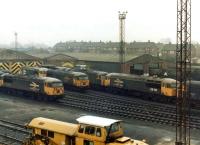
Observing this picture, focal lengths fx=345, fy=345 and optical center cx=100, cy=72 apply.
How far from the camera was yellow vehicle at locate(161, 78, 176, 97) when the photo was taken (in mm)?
36875

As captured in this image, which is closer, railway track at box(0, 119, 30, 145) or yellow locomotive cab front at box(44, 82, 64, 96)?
railway track at box(0, 119, 30, 145)

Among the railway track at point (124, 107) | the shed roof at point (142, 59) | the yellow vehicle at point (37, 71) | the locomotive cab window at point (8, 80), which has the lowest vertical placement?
the railway track at point (124, 107)

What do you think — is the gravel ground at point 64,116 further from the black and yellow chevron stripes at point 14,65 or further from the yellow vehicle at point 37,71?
the black and yellow chevron stripes at point 14,65

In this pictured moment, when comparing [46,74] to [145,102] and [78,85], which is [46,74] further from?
[145,102]

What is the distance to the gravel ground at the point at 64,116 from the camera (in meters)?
24.3

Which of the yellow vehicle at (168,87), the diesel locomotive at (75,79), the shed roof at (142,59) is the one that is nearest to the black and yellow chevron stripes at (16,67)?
the diesel locomotive at (75,79)

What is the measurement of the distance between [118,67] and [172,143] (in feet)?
112

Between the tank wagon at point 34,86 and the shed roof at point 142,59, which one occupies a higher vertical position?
the shed roof at point 142,59

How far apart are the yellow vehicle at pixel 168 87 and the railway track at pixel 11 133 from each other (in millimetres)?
17417

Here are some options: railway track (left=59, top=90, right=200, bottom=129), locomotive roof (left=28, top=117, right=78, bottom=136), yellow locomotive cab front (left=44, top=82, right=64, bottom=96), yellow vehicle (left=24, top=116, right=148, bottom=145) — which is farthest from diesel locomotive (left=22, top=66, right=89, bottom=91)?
yellow vehicle (left=24, top=116, right=148, bottom=145)

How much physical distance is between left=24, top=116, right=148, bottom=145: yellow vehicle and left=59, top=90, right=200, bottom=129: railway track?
548 inches

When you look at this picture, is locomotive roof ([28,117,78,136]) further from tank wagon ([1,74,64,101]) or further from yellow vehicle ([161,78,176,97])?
yellow vehicle ([161,78,176,97])

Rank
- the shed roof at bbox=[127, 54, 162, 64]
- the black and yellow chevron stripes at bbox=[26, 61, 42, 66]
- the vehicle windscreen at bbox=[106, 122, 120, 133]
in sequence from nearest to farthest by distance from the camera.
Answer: the vehicle windscreen at bbox=[106, 122, 120, 133], the black and yellow chevron stripes at bbox=[26, 61, 42, 66], the shed roof at bbox=[127, 54, 162, 64]

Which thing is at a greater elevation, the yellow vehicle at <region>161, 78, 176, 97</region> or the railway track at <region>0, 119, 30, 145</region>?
the yellow vehicle at <region>161, 78, 176, 97</region>
